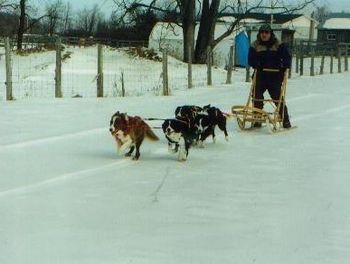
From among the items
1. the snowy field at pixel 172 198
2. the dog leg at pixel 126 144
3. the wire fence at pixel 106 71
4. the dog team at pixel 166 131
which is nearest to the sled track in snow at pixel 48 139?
the snowy field at pixel 172 198

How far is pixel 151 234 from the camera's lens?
6.01 metres

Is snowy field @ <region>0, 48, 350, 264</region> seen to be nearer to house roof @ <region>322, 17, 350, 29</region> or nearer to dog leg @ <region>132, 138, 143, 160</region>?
dog leg @ <region>132, 138, 143, 160</region>

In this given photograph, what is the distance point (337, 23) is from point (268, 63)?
3590 inches

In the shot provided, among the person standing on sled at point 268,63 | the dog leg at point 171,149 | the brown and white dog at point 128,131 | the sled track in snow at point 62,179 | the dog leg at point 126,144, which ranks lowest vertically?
the sled track in snow at point 62,179

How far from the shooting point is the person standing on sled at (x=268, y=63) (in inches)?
507

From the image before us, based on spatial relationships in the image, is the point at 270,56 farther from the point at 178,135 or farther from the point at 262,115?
the point at 178,135

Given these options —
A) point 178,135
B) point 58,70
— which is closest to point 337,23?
point 58,70

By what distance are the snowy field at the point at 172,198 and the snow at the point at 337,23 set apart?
8922 centimetres

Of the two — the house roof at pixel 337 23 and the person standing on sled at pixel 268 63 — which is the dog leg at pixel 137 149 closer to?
the person standing on sled at pixel 268 63

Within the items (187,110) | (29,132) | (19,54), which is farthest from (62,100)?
(19,54)

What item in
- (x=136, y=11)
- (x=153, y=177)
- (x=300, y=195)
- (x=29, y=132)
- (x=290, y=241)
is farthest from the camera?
(x=136, y=11)

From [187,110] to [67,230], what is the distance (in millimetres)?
4363

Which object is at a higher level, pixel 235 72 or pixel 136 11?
pixel 136 11

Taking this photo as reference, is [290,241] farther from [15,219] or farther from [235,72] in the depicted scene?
[235,72]
